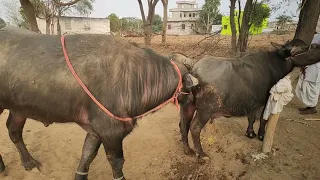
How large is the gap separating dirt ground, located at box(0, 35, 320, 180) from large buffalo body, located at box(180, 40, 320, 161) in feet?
1.27

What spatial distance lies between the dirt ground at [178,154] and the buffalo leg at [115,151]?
702 mm

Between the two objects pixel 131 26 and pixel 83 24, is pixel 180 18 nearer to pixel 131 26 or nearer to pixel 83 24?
pixel 131 26

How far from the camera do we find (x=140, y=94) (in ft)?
9.06

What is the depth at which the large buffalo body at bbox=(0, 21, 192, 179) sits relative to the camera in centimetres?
256

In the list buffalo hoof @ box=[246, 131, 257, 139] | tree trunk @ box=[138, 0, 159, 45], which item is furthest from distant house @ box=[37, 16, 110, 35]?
buffalo hoof @ box=[246, 131, 257, 139]

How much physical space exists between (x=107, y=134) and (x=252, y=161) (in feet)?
7.32

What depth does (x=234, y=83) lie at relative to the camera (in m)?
3.79

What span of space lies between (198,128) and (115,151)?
149 centimetres

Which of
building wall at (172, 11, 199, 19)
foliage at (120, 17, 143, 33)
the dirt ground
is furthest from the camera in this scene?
building wall at (172, 11, 199, 19)

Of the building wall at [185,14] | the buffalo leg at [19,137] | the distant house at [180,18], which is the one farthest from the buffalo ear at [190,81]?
the building wall at [185,14]

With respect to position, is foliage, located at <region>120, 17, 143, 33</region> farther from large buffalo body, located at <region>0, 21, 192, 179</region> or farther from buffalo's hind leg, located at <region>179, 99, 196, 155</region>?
large buffalo body, located at <region>0, 21, 192, 179</region>

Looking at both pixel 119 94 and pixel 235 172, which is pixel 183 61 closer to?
pixel 119 94

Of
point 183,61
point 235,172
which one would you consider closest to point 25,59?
point 183,61

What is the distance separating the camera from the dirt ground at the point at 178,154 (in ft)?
11.7
